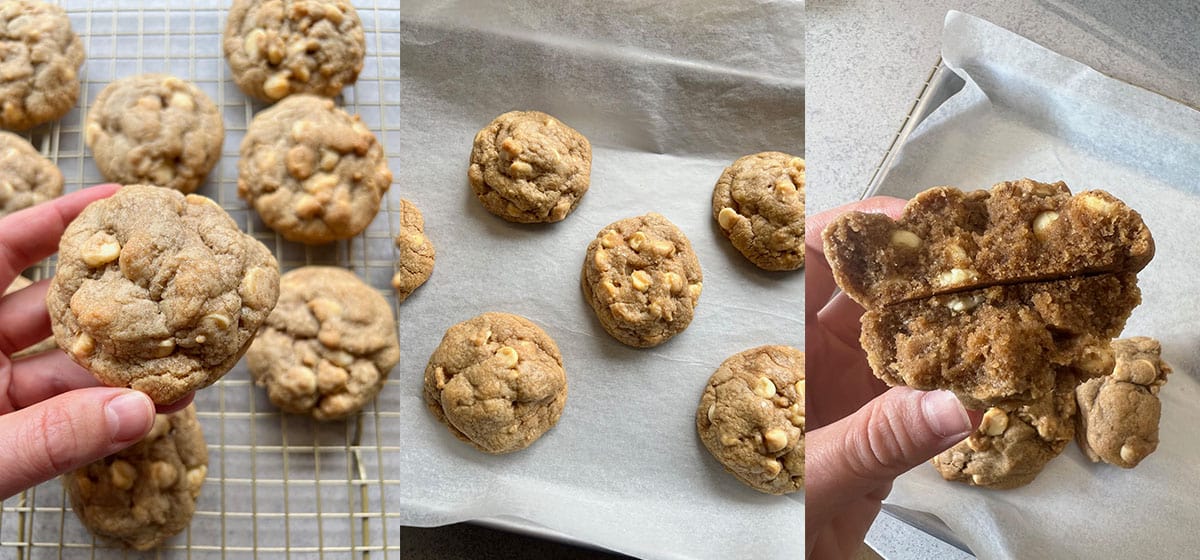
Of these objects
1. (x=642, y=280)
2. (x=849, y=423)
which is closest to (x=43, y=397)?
(x=642, y=280)

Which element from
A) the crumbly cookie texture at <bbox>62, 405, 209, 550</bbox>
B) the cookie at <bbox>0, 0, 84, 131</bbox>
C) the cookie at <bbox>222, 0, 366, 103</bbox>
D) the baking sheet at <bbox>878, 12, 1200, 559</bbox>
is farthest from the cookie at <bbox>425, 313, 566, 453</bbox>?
the cookie at <bbox>0, 0, 84, 131</bbox>

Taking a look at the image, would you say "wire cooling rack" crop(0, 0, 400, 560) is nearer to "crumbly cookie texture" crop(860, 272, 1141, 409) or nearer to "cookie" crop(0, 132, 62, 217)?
"cookie" crop(0, 132, 62, 217)

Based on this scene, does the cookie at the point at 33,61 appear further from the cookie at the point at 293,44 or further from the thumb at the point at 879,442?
the thumb at the point at 879,442

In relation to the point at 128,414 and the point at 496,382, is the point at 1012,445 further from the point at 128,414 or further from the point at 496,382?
the point at 128,414

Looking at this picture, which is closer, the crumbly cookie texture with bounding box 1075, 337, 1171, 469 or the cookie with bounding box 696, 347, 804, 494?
the crumbly cookie texture with bounding box 1075, 337, 1171, 469

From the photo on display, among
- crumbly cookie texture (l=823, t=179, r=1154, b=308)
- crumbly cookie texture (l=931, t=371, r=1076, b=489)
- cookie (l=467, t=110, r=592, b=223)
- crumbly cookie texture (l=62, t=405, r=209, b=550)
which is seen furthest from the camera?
crumbly cookie texture (l=62, t=405, r=209, b=550)
